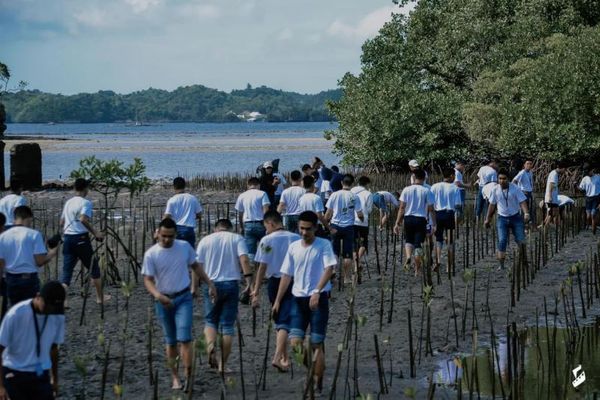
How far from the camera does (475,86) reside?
36.3m

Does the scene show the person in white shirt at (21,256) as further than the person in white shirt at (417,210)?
No

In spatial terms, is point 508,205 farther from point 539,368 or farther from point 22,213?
point 22,213

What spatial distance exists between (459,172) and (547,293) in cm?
923

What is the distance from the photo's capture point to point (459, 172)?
23625 millimetres

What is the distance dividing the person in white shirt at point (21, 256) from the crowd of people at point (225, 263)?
11mm

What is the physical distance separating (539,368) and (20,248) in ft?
19.2

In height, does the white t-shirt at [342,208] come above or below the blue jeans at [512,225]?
above

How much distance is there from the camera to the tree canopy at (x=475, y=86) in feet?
101

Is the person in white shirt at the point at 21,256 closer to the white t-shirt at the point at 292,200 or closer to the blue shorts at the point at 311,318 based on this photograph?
the blue shorts at the point at 311,318

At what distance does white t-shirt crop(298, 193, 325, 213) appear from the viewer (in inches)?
563

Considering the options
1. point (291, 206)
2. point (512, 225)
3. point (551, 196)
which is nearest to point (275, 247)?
point (291, 206)

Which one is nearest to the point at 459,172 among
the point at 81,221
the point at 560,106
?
the point at 560,106

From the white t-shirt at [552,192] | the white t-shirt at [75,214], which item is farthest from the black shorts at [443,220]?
the white t-shirt at [75,214]

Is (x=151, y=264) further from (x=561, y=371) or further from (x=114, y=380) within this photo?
(x=561, y=371)
